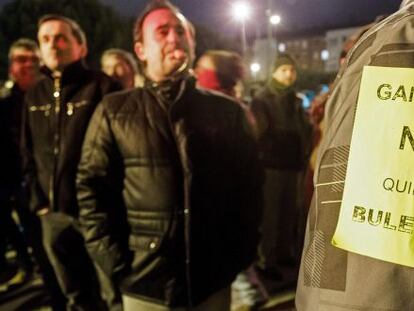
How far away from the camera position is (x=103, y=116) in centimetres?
240

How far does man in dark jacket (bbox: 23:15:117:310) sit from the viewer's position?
3.12 meters

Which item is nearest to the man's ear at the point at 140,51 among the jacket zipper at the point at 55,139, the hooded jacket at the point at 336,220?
the jacket zipper at the point at 55,139

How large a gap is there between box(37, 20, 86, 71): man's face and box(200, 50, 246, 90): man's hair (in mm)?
1426

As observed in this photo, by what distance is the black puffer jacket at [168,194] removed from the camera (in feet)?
7.44

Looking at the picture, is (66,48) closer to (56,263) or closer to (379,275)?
(56,263)

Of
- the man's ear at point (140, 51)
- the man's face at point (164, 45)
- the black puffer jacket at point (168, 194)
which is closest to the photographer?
the black puffer jacket at point (168, 194)

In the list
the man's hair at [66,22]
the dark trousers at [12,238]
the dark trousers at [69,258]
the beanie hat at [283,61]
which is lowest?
the dark trousers at [12,238]

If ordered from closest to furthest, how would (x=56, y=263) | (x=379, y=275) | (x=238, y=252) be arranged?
(x=379, y=275), (x=238, y=252), (x=56, y=263)

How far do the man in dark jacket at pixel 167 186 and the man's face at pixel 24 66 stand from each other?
2531mm

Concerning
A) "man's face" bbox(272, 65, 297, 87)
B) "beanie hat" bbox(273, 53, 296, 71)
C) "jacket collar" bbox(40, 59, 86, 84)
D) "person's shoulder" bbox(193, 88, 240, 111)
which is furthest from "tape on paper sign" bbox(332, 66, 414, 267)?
"beanie hat" bbox(273, 53, 296, 71)

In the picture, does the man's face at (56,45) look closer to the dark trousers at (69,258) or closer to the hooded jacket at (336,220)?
the dark trousers at (69,258)

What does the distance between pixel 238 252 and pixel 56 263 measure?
4.26ft

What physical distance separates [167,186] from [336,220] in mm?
1310

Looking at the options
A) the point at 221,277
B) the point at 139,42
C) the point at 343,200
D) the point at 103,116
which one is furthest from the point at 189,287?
the point at 343,200
